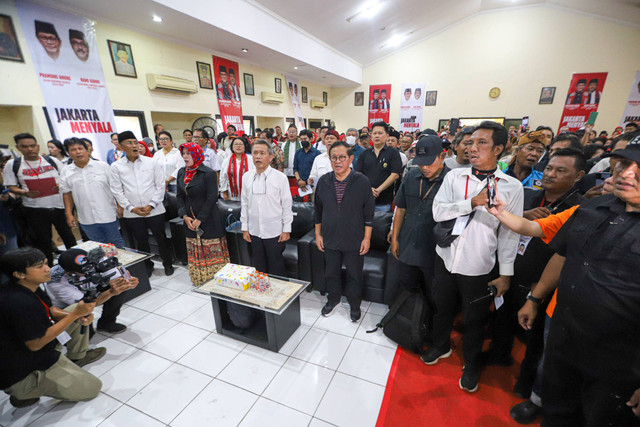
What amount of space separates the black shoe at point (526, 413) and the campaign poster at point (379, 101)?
502 inches

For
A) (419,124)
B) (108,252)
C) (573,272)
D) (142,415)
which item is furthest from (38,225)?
(419,124)

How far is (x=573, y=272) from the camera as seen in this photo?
1.14 m

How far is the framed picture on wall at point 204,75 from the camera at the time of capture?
6851mm

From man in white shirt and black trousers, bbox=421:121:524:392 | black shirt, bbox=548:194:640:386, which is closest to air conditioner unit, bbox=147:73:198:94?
man in white shirt and black trousers, bbox=421:121:524:392

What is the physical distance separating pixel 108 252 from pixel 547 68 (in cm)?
1412

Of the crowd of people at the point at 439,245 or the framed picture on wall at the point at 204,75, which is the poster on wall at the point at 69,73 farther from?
the framed picture on wall at the point at 204,75

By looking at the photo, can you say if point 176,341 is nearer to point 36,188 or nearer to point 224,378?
point 224,378

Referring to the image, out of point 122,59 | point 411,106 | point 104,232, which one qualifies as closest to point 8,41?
point 122,59

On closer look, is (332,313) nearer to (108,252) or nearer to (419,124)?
(108,252)

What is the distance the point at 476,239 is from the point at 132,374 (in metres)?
2.76

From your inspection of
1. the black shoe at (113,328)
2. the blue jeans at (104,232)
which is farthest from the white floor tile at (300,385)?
the blue jeans at (104,232)

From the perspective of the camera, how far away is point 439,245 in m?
1.76

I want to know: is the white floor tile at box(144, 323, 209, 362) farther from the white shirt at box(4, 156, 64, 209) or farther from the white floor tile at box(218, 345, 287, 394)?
the white shirt at box(4, 156, 64, 209)

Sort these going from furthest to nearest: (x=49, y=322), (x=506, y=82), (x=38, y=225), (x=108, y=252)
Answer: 1. (x=506, y=82)
2. (x=38, y=225)
3. (x=108, y=252)
4. (x=49, y=322)
